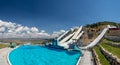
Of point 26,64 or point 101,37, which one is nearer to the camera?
point 26,64

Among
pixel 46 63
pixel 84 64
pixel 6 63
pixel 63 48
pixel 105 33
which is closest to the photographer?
pixel 84 64

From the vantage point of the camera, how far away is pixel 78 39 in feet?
175

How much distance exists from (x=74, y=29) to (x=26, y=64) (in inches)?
1601

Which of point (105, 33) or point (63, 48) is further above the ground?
point (105, 33)

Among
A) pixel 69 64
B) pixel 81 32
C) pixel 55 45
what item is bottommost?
pixel 69 64

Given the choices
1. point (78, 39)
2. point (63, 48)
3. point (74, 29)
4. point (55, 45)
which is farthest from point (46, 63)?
point (74, 29)

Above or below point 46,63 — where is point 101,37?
above

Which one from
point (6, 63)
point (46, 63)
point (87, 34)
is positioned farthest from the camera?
point (87, 34)

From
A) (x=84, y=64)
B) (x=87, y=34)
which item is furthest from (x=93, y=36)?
(x=84, y=64)

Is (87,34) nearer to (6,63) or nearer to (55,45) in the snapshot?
(55,45)

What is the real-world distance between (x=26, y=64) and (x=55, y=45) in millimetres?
21672

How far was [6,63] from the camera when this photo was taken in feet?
73.8

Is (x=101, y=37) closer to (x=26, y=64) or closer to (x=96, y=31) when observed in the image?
(x=96, y=31)

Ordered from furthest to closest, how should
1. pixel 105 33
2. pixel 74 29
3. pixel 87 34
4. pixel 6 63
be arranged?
pixel 74 29 → pixel 87 34 → pixel 105 33 → pixel 6 63
